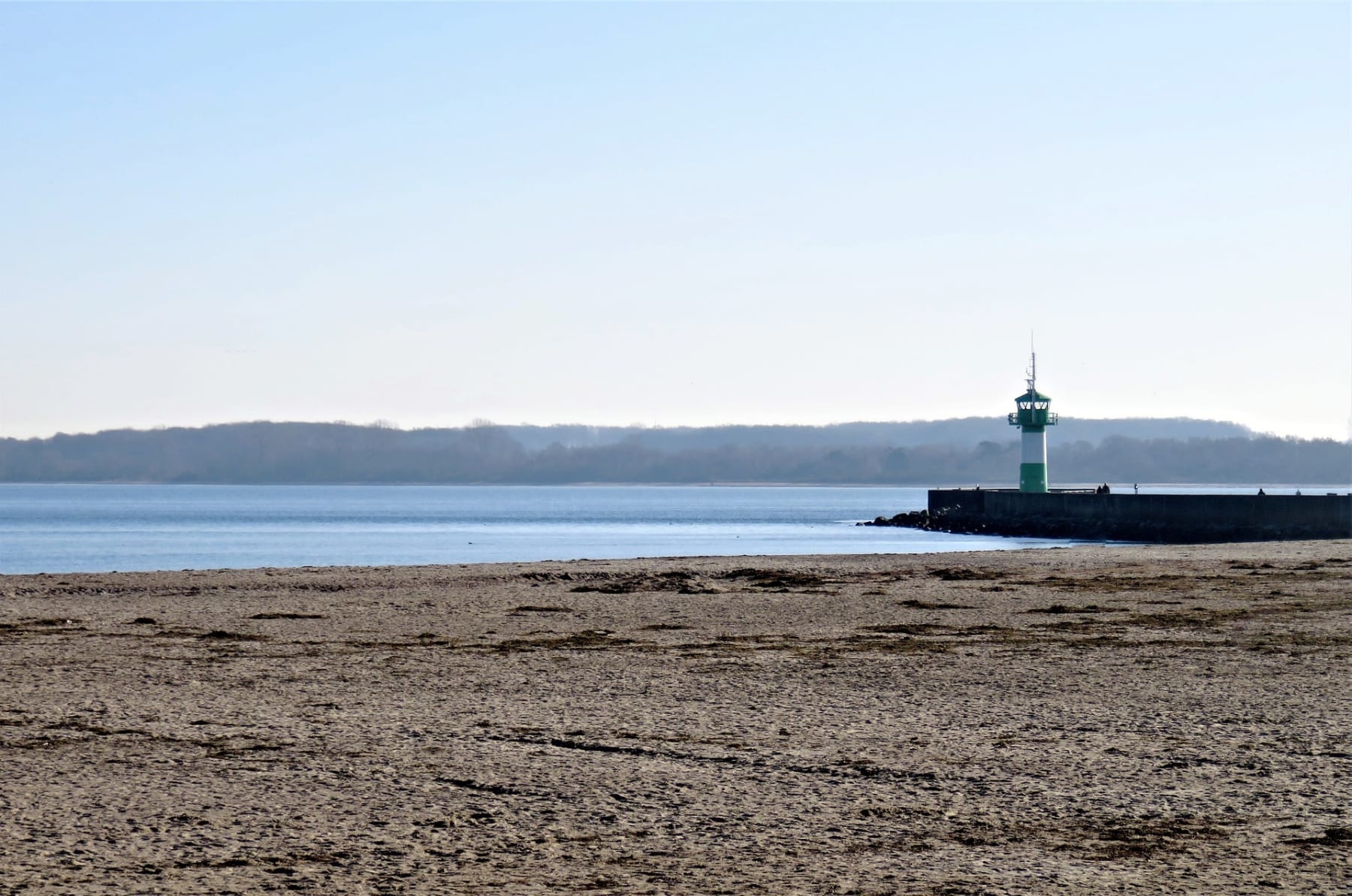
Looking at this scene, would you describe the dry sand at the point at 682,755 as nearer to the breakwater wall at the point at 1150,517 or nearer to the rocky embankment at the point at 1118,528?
the breakwater wall at the point at 1150,517

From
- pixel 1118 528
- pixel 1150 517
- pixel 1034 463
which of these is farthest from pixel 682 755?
pixel 1034 463

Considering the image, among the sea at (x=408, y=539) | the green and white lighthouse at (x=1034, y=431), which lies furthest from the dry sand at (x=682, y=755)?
the green and white lighthouse at (x=1034, y=431)

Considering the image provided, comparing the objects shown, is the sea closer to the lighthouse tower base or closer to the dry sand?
the lighthouse tower base

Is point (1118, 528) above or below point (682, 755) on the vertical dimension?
below

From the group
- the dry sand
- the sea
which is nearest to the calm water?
the sea

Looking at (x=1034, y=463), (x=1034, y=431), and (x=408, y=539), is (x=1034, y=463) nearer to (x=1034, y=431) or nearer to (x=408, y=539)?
(x=1034, y=431)

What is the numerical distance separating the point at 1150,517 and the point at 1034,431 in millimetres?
13057

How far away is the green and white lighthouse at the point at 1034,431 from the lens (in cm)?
7156

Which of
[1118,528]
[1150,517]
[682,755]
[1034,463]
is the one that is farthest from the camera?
[1034,463]

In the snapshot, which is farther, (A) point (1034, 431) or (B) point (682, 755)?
(A) point (1034, 431)

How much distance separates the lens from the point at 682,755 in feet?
26.2

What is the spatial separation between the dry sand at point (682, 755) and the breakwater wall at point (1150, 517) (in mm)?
35909

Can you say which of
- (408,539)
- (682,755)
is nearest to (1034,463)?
(408,539)

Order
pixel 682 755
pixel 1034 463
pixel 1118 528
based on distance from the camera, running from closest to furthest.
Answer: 1. pixel 682 755
2. pixel 1118 528
3. pixel 1034 463
